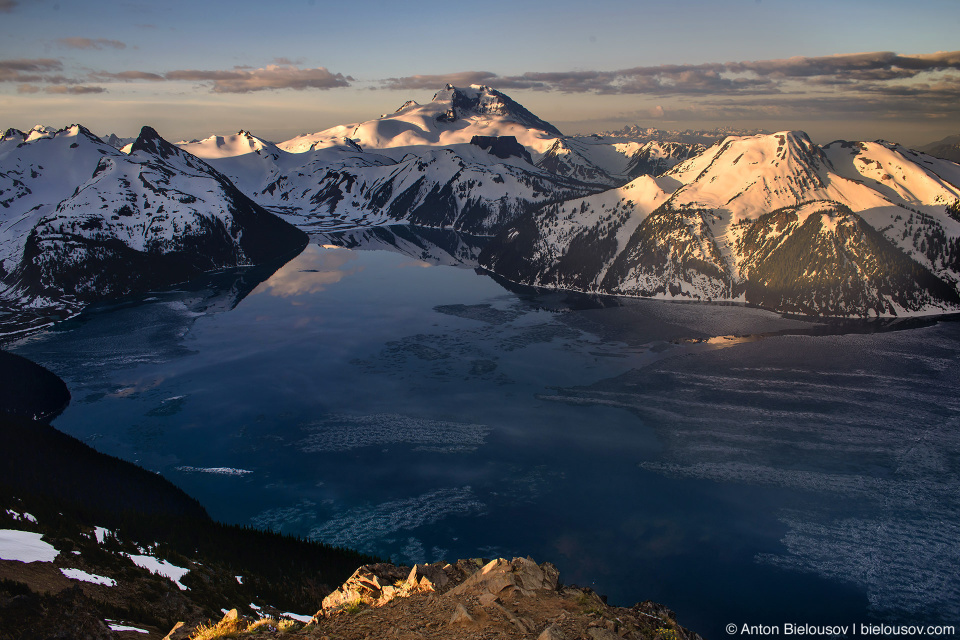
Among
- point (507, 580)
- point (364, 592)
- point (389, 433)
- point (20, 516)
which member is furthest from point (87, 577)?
point (389, 433)

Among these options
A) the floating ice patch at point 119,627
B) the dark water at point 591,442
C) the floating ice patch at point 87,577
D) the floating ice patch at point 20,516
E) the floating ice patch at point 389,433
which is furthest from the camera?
the floating ice patch at point 389,433

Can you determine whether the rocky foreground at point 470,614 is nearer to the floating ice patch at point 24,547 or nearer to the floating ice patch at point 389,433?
the floating ice patch at point 24,547

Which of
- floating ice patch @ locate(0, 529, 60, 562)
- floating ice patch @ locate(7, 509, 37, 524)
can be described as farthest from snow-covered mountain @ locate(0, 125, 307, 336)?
floating ice patch @ locate(0, 529, 60, 562)

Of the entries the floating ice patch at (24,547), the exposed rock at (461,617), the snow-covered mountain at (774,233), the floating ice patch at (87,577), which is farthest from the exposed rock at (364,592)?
the snow-covered mountain at (774,233)

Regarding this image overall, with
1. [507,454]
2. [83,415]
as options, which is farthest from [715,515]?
[83,415]

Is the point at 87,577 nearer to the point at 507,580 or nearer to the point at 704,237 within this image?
the point at 507,580

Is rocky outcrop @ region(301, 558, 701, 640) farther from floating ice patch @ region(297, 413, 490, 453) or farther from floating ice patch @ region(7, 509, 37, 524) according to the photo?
floating ice patch @ region(297, 413, 490, 453)
